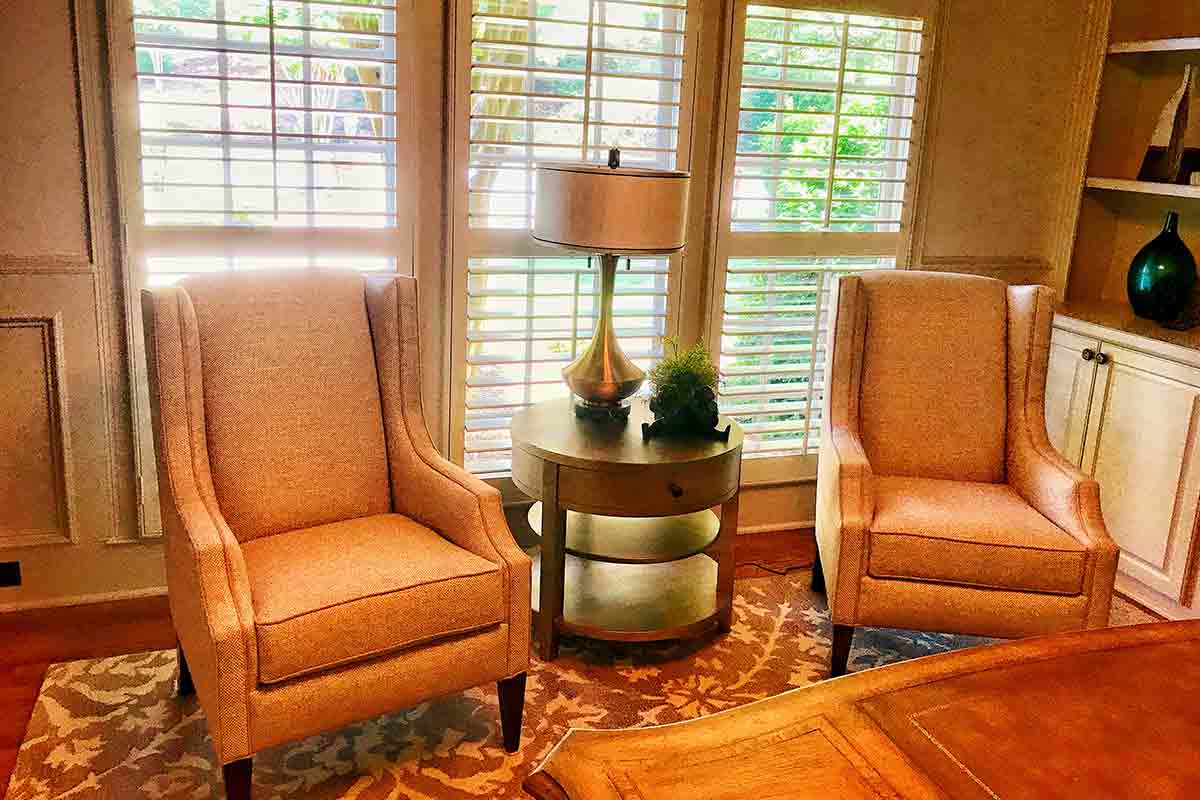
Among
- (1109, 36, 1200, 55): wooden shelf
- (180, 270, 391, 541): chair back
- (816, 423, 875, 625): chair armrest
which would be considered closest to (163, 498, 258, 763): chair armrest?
(180, 270, 391, 541): chair back

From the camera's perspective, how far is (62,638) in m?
2.82

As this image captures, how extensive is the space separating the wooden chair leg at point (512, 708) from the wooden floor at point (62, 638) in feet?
3.34

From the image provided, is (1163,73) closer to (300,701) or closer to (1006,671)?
(1006,671)

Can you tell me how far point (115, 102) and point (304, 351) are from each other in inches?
33.2

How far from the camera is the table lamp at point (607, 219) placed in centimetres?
264

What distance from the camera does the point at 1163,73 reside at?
3764mm

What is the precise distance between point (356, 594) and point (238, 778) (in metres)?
0.41

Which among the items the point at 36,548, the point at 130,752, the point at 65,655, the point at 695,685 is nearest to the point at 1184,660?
the point at 695,685

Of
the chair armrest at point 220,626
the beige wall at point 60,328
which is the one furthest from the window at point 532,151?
the chair armrest at point 220,626

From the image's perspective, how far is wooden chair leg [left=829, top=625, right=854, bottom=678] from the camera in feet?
8.95

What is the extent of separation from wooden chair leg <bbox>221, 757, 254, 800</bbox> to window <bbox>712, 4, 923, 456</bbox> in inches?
77.9

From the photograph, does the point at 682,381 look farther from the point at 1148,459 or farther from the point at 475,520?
the point at 1148,459

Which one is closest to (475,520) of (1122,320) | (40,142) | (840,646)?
(840,646)

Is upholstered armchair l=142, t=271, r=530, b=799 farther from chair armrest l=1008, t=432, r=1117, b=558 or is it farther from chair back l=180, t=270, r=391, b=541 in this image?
chair armrest l=1008, t=432, r=1117, b=558
